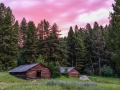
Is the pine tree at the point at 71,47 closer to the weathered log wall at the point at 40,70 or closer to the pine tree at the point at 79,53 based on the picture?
the pine tree at the point at 79,53

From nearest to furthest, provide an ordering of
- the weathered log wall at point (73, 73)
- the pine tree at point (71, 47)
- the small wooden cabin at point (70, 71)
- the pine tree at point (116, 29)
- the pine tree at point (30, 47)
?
the pine tree at point (116, 29) → the small wooden cabin at point (70, 71) → the weathered log wall at point (73, 73) → the pine tree at point (30, 47) → the pine tree at point (71, 47)

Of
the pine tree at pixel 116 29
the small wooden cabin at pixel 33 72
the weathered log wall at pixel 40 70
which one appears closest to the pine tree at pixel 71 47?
the small wooden cabin at pixel 33 72

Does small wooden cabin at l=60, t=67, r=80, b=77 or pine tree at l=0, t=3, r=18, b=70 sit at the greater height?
pine tree at l=0, t=3, r=18, b=70

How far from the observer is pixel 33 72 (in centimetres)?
4959

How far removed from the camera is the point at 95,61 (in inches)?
3009

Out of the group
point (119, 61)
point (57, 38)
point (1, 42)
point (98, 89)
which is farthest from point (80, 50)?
point (98, 89)

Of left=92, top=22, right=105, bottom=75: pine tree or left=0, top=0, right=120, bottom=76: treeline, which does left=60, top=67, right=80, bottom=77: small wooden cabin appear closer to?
left=0, top=0, right=120, bottom=76: treeline

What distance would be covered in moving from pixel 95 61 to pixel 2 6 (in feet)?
124

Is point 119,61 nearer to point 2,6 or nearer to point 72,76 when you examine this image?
point 72,76

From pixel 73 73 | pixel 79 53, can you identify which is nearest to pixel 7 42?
pixel 73 73

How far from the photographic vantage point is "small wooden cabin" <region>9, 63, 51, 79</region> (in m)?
48.6

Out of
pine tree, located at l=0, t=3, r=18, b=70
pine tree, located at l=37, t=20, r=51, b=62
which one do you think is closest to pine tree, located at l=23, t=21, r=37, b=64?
pine tree, located at l=37, t=20, r=51, b=62

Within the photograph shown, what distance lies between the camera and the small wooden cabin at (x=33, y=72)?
48625mm

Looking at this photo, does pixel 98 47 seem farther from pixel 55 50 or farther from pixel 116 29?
pixel 116 29
